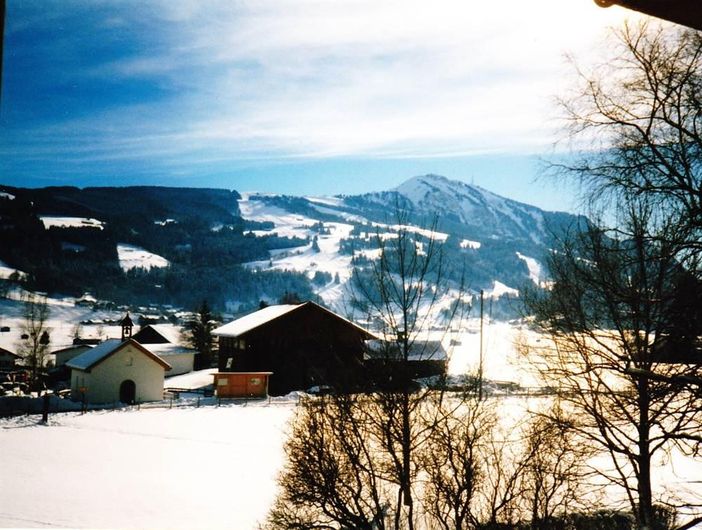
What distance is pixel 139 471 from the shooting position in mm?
19281

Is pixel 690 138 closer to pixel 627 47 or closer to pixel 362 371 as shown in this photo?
pixel 627 47

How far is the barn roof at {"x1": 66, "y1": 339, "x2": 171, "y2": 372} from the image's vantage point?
41.3 m

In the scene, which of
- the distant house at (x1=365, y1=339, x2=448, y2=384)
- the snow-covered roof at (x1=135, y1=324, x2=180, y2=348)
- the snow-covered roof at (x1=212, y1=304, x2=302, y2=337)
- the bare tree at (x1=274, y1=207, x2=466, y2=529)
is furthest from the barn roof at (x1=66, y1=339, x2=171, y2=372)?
the distant house at (x1=365, y1=339, x2=448, y2=384)

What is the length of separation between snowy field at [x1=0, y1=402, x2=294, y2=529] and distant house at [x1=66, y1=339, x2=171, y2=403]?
8762 mm

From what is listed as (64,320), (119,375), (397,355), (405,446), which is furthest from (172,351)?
(64,320)

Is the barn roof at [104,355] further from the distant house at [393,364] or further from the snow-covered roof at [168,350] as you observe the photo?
the distant house at [393,364]

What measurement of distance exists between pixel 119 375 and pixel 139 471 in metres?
25.6

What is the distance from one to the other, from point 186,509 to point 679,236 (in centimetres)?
1505

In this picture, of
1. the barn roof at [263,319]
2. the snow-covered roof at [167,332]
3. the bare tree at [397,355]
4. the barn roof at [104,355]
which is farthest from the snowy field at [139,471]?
the snow-covered roof at [167,332]

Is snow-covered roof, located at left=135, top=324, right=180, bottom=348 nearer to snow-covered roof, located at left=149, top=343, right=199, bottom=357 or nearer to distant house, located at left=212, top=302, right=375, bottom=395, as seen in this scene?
snow-covered roof, located at left=149, top=343, right=199, bottom=357

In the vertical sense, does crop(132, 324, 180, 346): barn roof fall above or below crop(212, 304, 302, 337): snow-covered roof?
below

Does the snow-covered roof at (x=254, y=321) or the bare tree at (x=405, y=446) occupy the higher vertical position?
the snow-covered roof at (x=254, y=321)

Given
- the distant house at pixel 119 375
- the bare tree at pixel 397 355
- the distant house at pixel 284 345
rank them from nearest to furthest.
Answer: the bare tree at pixel 397 355 < the distant house at pixel 119 375 < the distant house at pixel 284 345

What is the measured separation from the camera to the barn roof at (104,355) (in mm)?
41312
